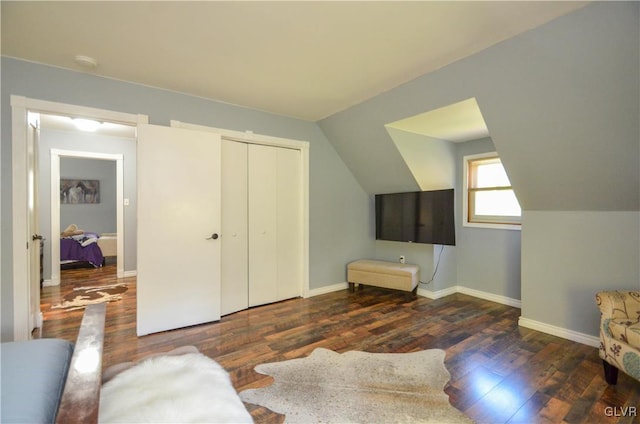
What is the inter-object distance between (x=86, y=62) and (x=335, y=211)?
10.4 ft

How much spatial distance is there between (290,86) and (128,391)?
8.87ft

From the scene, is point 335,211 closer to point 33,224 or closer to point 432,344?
point 432,344

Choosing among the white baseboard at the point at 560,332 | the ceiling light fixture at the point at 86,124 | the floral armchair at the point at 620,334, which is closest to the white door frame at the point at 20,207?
the ceiling light fixture at the point at 86,124

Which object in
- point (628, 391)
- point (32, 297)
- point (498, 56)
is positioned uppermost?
point (498, 56)

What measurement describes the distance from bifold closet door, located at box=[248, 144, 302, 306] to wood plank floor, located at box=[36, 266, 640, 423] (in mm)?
299

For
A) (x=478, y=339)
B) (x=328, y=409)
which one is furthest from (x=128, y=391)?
(x=478, y=339)

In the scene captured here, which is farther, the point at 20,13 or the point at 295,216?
the point at 295,216

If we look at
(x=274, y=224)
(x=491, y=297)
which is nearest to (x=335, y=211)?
(x=274, y=224)

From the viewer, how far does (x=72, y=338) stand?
107 inches

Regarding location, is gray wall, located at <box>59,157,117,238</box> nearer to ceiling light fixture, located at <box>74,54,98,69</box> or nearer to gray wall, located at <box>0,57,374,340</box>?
gray wall, located at <box>0,57,374,340</box>

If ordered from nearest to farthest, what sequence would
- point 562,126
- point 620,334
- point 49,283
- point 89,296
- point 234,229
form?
1. point 620,334
2. point 562,126
3. point 234,229
4. point 89,296
5. point 49,283

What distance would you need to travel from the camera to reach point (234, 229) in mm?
3543

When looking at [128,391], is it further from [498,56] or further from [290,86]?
[498,56]

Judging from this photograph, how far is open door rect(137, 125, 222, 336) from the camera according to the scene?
2.82 meters
